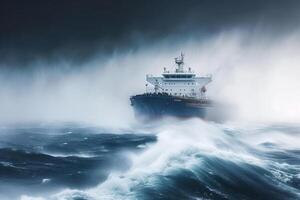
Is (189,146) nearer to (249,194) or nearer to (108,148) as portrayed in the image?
(108,148)

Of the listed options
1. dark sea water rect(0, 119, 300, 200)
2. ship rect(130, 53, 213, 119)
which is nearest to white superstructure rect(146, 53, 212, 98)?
ship rect(130, 53, 213, 119)

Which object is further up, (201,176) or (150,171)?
(150,171)

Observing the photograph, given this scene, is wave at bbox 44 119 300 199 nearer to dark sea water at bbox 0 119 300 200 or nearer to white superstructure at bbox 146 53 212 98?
dark sea water at bbox 0 119 300 200

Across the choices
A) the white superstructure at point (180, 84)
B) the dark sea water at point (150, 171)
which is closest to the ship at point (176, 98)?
the white superstructure at point (180, 84)

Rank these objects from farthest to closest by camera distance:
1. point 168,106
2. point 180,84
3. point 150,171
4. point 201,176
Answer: point 180,84 → point 168,106 → point 150,171 → point 201,176

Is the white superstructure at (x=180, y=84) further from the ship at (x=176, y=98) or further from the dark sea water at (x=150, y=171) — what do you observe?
the dark sea water at (x=150, y=171)

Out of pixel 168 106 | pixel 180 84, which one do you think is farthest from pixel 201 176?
pixel 180 84

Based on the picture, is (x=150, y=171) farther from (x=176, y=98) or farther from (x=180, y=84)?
(x=180, y=84)
